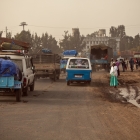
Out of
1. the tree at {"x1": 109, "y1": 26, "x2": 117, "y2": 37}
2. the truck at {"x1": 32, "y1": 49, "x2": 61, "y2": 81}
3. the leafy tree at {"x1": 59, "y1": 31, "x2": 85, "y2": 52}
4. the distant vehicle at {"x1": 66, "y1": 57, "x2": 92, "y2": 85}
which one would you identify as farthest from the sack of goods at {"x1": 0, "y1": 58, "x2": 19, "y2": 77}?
the tree at {"x1": 109, "y1": 26, "x2": 117, "y2": 37}

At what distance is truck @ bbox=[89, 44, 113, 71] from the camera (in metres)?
49.9

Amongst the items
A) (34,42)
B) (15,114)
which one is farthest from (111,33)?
(15,114)

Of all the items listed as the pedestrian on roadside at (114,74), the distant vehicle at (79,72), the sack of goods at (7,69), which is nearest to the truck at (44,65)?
the distant vehicle at (79,72)

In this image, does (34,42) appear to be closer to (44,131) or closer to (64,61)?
(64,61)

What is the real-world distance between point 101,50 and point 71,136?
43.1 metres

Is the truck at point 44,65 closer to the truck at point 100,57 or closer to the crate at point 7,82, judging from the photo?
the crate at point 7,82

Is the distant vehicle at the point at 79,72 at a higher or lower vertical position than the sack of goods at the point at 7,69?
lower

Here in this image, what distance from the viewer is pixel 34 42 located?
4114 inches

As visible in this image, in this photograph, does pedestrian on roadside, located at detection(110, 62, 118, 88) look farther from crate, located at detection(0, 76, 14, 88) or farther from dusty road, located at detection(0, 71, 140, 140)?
crate, located at detection(0, 76, 14, 88)

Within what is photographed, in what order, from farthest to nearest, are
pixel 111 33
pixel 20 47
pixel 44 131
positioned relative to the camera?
pixel 111 33 < pixel 20 47 < pixel 44 131

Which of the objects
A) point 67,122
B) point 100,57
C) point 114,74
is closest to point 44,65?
point 114,74

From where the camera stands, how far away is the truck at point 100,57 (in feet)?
164

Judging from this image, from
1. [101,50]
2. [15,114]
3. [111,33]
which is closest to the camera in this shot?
[15,114]

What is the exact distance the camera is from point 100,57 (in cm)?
5106
